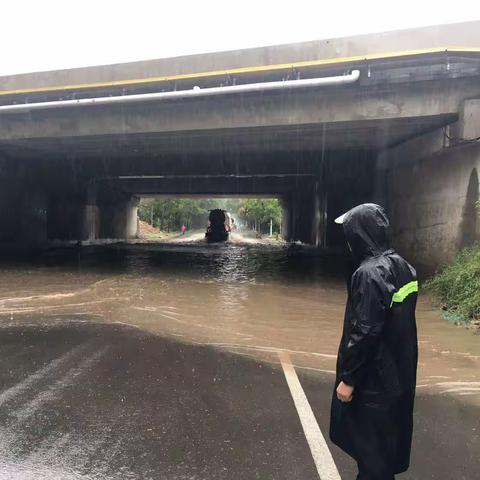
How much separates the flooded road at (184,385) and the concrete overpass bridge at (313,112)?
4294 mm

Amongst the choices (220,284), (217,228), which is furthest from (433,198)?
(217,228)

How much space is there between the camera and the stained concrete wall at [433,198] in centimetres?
1038

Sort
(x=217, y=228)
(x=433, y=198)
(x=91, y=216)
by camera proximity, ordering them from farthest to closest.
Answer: (x=217, y=228), (x=91, y=216), (x=433, y=198)

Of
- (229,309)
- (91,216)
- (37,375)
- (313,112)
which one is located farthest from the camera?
(91,216)

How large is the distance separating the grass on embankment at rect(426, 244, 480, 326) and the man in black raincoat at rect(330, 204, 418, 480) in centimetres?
627

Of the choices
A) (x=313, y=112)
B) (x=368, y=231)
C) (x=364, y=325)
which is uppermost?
(x=313, y=112)

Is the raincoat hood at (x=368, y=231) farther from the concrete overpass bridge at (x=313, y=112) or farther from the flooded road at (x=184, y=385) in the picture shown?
the concrete overpass bridge at (x=313, y=112)

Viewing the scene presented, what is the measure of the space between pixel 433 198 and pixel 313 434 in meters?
9.90

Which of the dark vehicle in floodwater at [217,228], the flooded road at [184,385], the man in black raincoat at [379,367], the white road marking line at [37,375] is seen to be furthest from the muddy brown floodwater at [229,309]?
the dark vehicle in floodwater at [217,228]

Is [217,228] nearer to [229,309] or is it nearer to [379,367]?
[229,309]

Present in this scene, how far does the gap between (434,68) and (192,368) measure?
887cm

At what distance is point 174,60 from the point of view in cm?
1201

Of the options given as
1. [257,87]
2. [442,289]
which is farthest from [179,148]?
[442,289]

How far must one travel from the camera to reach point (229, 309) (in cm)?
935
